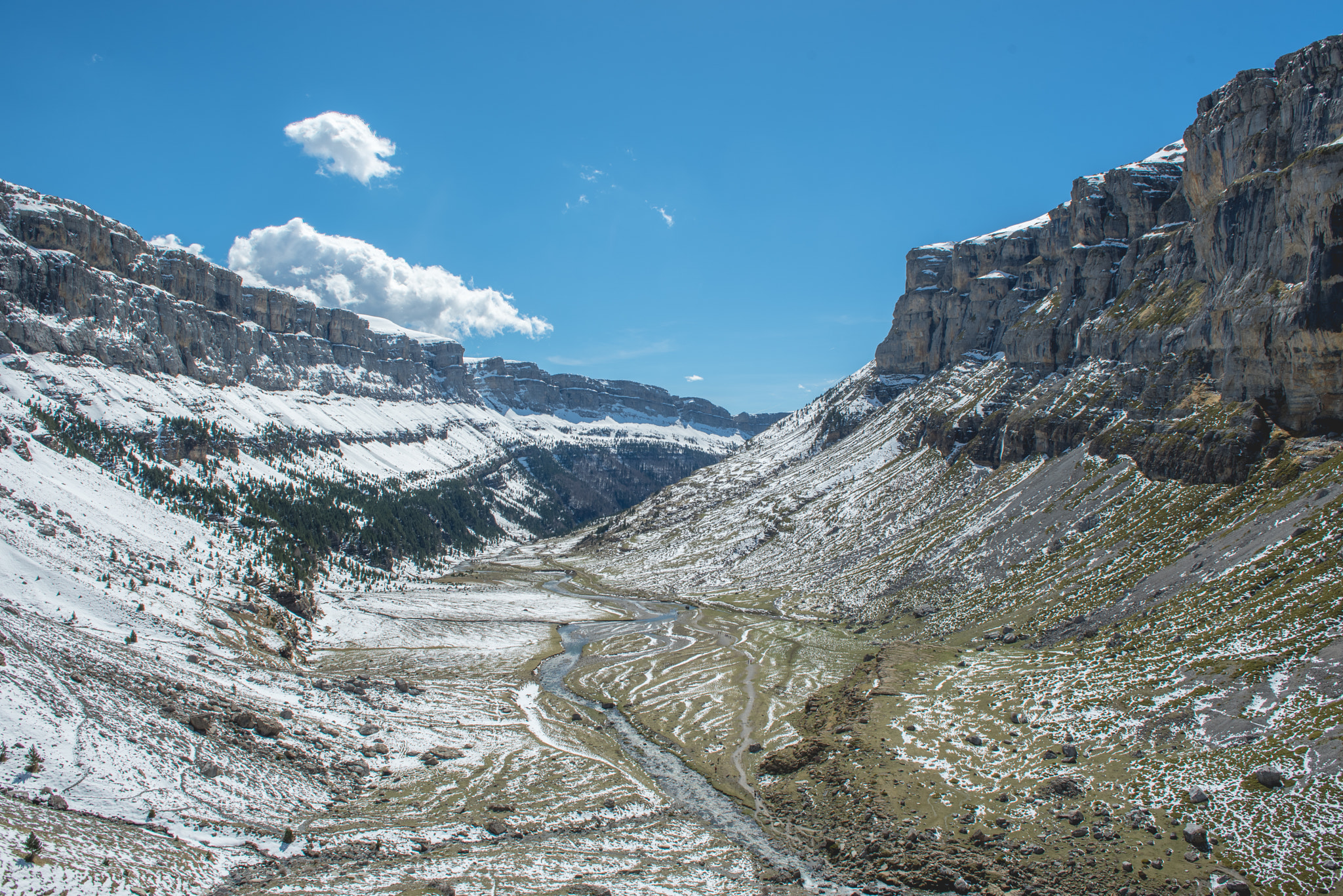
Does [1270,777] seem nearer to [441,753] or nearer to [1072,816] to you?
[1072,816]

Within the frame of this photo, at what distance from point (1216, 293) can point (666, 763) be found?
352ft

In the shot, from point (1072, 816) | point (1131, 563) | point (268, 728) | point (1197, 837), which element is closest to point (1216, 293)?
point (1131, 563)

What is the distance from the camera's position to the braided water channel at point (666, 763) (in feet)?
138

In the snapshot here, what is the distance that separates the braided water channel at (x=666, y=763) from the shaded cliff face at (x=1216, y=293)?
3003 inches

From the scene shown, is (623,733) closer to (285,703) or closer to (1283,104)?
(285,703)

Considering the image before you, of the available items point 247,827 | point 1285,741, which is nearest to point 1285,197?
point 1285,741

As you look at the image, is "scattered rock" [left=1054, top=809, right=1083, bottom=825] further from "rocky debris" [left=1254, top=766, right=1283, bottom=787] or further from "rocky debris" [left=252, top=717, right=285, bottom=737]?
"rocky debris" [left=252, top=717, right=285, bottom=737]

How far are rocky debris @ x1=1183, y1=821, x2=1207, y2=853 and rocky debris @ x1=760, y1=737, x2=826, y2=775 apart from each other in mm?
24353

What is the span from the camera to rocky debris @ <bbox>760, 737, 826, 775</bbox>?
173 feet

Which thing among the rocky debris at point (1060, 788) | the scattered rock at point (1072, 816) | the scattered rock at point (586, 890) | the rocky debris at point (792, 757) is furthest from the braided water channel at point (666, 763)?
the rocky debris at point (1060, 788)

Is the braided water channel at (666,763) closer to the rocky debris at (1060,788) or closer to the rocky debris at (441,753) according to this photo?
the rocky debris at (441,753)

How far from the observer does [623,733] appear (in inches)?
Answer: 2564

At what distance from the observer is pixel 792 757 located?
53.4m

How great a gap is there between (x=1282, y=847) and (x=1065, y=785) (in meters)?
10.8
